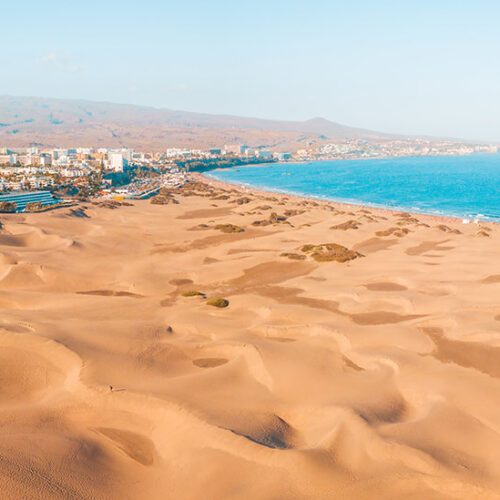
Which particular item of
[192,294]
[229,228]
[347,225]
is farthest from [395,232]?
[192,294]

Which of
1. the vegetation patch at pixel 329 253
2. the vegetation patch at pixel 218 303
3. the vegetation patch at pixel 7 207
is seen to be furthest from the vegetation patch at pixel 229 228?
the vegetation patch at pixel 7 207

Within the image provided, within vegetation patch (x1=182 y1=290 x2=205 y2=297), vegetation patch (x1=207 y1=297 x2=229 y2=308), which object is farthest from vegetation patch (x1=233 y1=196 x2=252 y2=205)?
vegetation patch (x1=207 y1=297 x2=229 y2=308)

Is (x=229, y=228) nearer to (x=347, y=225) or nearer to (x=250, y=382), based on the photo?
(x=347, y=225)

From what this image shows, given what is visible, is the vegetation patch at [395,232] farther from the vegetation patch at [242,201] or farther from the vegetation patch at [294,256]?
the vegetation patch at [242,201]

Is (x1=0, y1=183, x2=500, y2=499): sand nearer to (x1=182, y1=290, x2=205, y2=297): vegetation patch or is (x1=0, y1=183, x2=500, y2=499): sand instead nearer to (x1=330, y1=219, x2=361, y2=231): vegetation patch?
(x1=182, y1=290, x2=205, y2=297): vegetation patch

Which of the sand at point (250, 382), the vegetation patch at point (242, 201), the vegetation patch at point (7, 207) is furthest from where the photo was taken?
the vegetation patch at point (242, 201)

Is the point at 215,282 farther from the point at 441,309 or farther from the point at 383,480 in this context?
the point at 383,480
